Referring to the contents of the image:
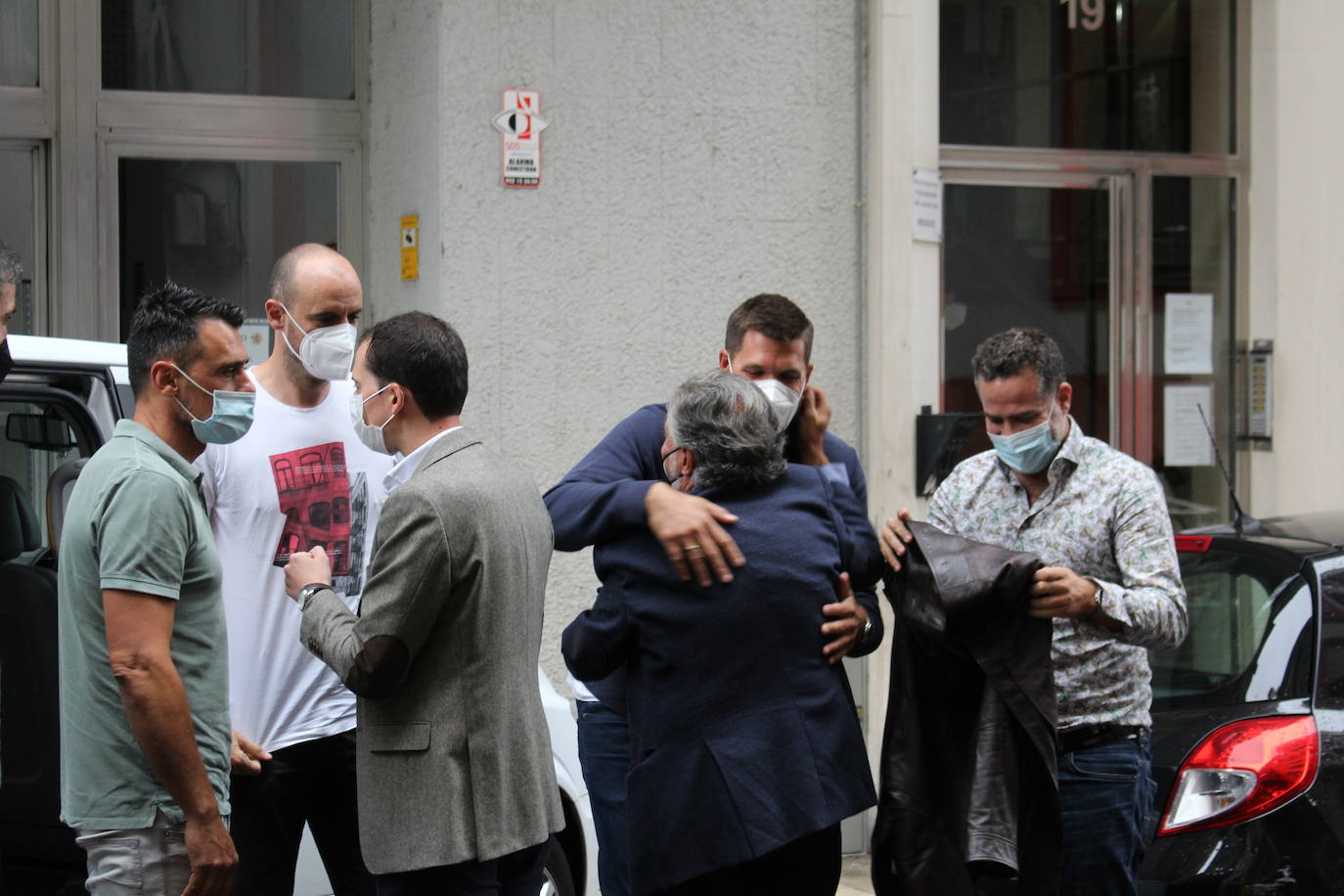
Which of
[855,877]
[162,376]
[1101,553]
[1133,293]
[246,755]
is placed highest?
[1133,293]

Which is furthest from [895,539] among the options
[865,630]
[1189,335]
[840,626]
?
[1189,335]

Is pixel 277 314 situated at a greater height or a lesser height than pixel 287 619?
greater

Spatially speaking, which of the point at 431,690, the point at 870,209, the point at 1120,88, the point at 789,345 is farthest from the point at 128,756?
the point at 1120,88

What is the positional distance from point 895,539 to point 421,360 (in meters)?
1.04

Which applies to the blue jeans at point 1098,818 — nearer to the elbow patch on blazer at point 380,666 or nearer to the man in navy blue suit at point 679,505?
the man in navy blue suit at point 679,505

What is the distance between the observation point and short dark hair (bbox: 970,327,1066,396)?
3.52m

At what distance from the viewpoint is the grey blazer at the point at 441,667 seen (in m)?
2.98

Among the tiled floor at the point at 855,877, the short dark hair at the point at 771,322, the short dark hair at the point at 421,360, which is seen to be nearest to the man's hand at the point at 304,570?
the short dark hair at the point at 421,360

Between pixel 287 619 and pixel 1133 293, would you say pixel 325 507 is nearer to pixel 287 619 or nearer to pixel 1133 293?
pixel 287 619

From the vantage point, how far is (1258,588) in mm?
4504

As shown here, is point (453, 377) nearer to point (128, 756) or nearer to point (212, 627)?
point (212, 627)

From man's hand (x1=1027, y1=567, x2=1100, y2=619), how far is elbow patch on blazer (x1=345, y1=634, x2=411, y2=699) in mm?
1250

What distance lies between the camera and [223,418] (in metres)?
3.24

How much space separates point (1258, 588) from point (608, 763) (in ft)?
6.65
